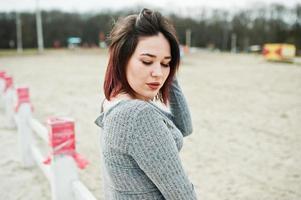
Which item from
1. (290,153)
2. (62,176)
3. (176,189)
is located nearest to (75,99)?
(290,153)

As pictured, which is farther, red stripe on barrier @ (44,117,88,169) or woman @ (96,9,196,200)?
red stripe on barrier @ (44,117,88,169)

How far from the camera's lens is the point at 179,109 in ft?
4.53

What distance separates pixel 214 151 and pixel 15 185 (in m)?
2.37

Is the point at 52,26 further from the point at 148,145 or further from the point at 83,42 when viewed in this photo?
the point at 148,145

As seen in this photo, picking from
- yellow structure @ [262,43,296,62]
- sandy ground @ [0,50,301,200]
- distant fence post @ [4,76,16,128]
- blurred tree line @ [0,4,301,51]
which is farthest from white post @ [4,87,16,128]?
blurred tree line @ [0,4,301,51]

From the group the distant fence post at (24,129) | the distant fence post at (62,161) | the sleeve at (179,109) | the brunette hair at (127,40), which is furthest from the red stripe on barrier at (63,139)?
the distant fence post at (24,129)

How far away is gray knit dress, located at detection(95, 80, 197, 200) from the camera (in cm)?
94

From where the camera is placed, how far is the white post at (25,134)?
12.5 feet

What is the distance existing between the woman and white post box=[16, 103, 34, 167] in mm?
A: 2883

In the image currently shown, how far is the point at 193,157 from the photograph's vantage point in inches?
165

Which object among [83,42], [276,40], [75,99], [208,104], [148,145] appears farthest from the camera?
[83,42]

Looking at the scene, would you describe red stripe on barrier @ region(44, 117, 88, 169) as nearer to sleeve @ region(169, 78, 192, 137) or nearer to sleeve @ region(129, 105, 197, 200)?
sleeve @ region(169, 78, 192, 137)

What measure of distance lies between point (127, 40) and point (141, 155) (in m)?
0.36

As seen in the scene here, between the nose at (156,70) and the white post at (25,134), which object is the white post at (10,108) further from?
the nose at (156,70)
